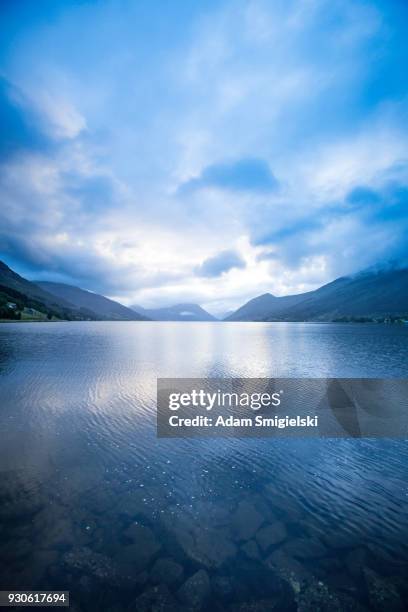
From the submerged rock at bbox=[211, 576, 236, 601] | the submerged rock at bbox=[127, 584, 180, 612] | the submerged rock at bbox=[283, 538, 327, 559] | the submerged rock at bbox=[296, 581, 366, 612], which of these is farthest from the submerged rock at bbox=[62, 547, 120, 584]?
the submerged rock at bbox=[283, 538, 327, 559]

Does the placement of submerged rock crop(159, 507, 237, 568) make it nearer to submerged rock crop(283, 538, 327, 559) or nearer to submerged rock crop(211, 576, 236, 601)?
submerged rock crop(211, 576, 236, 601)

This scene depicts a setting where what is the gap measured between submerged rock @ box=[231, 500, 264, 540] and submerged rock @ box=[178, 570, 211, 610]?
231 cm

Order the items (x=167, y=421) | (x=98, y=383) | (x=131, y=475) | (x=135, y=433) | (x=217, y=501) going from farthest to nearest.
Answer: (x=98, y=383) < (x=167, y=421) < (x=135, y=433) < (x=131, y=475) < (x=217, y=501)

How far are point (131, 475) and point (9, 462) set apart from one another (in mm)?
8014

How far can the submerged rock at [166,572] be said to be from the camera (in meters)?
9.24

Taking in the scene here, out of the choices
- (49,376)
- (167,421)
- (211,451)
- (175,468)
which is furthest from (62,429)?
(49,376)

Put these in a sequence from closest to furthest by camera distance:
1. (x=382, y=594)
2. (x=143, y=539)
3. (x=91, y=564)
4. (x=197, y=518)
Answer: (x=382, y=594)
(x=91, y=564)
(x=143, y=539)
(x=197, y=518)

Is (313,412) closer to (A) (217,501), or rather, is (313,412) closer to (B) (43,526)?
(A) (217,501)

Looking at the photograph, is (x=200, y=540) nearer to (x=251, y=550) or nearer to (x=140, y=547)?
(x=251, y=550)

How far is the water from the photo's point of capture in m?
8.97

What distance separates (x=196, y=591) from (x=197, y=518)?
3.25 metres

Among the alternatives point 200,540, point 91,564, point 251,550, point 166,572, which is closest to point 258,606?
point 251,550

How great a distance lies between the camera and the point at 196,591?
29.4 feet

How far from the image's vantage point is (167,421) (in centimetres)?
2372
